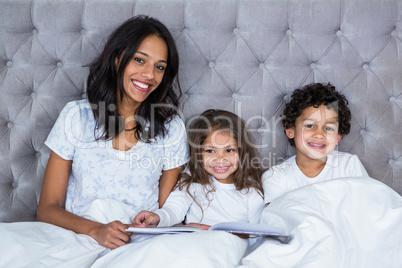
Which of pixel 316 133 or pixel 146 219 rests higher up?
pixel 316 133

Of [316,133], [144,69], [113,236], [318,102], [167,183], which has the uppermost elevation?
[144,69]

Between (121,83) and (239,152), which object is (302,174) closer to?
(239,152)

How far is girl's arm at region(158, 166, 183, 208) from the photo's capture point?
1.57 metres

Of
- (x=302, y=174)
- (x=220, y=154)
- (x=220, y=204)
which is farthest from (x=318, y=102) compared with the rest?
(x=220, y=204)

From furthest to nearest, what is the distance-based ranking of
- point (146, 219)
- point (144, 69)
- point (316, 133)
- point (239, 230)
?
1. point (316, 133)
2. point (144, 69)
3. point (146, 219)
4. point (239, 230)

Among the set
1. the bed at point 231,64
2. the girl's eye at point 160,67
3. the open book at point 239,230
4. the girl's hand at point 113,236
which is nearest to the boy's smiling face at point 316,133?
the bed at point 231,64

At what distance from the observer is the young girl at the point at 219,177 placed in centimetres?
155

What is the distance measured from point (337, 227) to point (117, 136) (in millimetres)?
886

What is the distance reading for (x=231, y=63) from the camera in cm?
164

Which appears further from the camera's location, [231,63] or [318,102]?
[231,63]

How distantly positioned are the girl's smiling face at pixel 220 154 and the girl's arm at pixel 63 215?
1.56 ft

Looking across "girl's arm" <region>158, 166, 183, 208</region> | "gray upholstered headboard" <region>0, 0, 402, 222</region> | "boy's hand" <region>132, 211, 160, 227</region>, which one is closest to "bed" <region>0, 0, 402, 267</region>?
"gray upholstered headboard" <region>0, 0, 402, 222</region>

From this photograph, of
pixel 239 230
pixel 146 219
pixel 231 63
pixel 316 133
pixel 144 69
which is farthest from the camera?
pixel 231 63

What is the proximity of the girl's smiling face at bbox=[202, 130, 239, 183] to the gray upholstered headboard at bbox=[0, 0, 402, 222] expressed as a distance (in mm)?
143
